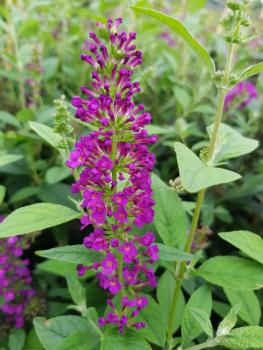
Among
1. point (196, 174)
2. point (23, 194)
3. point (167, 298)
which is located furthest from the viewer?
point (23, 194)

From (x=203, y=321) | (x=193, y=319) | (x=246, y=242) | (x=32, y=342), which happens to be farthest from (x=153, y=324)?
(x=32, y=342)

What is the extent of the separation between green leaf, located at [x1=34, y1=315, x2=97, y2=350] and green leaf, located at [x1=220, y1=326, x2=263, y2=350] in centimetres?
51

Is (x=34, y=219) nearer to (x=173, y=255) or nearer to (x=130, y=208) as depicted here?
(x=130, y=208)

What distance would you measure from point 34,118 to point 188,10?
6.06ft

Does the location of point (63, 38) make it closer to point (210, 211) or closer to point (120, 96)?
point (210, 211)

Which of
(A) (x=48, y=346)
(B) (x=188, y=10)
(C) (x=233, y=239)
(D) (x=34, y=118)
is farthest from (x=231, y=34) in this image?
(B) (x=188, y=10)

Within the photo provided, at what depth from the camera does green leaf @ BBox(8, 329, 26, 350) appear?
1.71m

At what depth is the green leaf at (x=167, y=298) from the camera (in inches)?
66.1

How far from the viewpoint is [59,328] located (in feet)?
4.89

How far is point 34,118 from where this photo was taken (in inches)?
95.9

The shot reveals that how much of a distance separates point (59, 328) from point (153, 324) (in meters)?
0.37

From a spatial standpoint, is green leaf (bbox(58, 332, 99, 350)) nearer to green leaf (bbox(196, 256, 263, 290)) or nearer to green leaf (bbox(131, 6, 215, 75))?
green leaf (bbox(196, 256, 263, 290))

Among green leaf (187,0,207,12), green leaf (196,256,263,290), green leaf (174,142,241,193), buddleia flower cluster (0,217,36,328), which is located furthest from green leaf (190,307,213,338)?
green leaf (187,0,207,12)

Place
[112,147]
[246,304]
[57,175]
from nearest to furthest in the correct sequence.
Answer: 1. [112,147]
2. [246,304]
3. [57,175]
